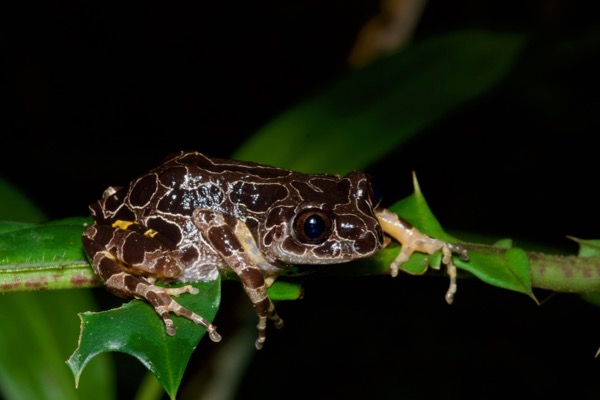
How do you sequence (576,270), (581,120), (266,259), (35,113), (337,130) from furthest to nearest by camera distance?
(35,113), (581,120), (337,130), (266,259), (576,270)

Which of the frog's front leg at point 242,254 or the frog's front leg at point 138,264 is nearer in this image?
the frog's front leg at point 138,264

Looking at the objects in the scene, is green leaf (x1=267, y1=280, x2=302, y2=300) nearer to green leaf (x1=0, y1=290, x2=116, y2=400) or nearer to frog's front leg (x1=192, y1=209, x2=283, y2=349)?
frog's front leg (x1=192, y1=209, x2=283, y2=349)

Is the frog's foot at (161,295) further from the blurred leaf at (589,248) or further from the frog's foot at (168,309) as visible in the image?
the blurred leaf at (589,248)

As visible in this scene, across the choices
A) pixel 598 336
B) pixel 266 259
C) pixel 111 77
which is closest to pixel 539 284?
pixel 266 259

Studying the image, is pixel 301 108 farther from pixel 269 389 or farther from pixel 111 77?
pixel 111 77

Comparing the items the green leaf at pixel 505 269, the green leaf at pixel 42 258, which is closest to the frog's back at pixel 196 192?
the green leaf at pixel 42 258

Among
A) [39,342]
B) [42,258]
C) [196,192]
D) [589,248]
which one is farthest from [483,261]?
[39,342]

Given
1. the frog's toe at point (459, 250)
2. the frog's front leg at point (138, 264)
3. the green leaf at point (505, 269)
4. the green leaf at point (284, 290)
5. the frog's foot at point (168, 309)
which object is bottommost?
the green leaf at point (505, 269)
